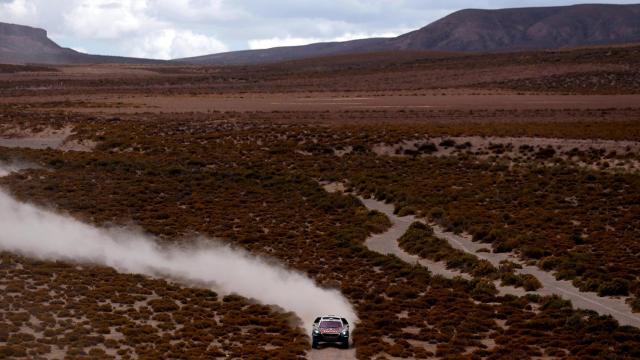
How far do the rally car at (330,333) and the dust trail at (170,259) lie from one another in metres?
4.02

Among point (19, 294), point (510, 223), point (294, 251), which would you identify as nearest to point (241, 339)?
point (19, 294)

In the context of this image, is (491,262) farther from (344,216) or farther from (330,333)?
(330,333)

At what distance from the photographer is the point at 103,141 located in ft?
318

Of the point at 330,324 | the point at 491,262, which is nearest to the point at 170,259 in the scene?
the point at 491,262

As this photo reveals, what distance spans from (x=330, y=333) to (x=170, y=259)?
799 inches

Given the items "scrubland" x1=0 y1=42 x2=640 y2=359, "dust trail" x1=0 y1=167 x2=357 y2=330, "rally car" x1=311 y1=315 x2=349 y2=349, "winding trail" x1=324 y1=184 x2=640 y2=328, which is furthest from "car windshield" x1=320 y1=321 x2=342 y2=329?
"winding trail" x1=324 y1=184 x2=640 y2=328

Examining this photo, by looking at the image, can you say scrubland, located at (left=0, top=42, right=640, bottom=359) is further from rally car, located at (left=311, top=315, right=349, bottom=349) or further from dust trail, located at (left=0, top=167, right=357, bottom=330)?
dust trail, located at (left=0, top=167, right=357, bottom=330)

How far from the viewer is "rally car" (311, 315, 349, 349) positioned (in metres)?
37.7

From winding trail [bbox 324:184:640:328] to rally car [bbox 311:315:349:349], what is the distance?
11970 millimetres

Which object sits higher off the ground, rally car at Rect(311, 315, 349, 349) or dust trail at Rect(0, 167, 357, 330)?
rally car at Rect(311, 315, 349, 349)

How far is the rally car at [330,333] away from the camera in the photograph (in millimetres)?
37656

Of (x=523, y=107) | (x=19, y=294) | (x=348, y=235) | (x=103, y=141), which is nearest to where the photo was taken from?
(x=19, y=294)

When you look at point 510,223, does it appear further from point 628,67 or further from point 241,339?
point 628,67

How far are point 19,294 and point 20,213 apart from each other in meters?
22.1
